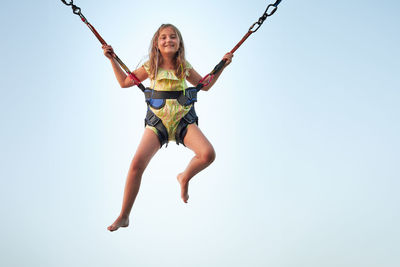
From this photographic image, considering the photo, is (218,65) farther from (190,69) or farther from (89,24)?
(89,24)

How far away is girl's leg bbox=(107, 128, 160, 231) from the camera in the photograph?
13.6ft

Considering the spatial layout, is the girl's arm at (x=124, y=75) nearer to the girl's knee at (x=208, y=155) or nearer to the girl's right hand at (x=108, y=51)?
the girl's right hand at (x=108, y=51)

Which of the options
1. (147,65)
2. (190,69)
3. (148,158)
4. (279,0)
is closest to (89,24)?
(147,65)

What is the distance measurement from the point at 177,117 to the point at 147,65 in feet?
2.13

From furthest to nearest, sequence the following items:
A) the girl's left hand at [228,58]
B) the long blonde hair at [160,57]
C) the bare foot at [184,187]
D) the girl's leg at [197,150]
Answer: the bare foot at [184,187] < the girl's left hand at [228,58] < the long blonde hair at [160,57] < the girl's leg at [197,150]

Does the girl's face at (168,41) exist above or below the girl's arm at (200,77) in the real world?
above

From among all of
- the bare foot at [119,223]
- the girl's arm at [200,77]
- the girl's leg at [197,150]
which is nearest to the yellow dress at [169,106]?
the girl's leg at [197,150]

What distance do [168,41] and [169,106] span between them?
0.66 metres

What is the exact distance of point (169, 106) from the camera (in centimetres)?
441

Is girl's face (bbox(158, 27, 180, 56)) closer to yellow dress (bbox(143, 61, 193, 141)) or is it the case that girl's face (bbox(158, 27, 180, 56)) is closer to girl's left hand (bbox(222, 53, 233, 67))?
yellow dress (bbox(143, 61, 193, 141))

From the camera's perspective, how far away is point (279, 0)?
4.38 m

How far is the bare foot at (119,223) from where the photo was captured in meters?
4.17

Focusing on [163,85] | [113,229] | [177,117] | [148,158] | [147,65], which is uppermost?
[147,65]

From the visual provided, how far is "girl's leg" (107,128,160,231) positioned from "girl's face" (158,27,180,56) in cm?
91
